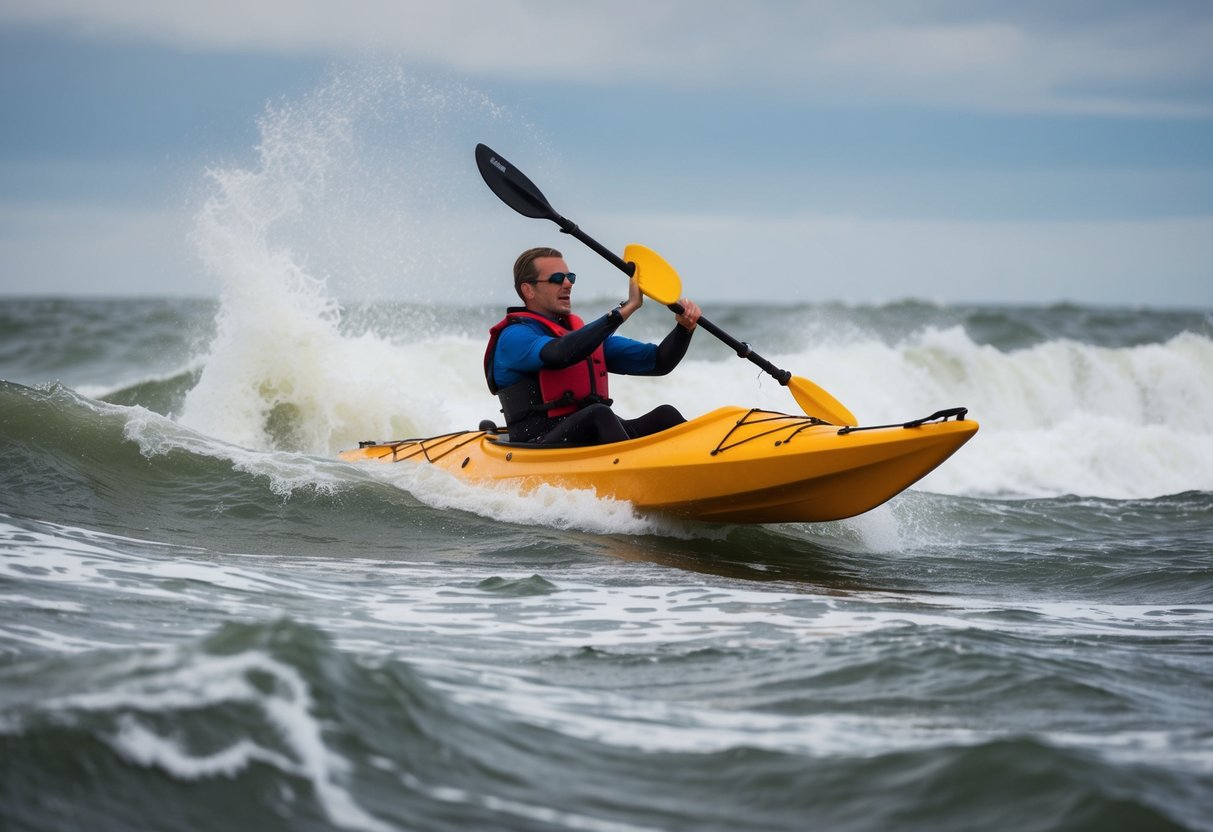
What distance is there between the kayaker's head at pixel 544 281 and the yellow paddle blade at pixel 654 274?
1.07 ft

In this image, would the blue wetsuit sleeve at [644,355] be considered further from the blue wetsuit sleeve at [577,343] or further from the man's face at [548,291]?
the blue wetsuit sleeve at [577,343]

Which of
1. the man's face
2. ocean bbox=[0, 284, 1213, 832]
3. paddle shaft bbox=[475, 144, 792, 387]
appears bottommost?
ocean bbox=[0, 284, 1213, 832]

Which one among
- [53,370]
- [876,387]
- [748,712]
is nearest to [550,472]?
[748,712]

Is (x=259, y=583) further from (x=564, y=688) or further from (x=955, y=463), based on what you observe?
(x=955, y=463)

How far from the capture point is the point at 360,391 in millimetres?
9930

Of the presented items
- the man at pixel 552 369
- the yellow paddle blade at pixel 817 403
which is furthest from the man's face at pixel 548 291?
the yellow paddle blade at pixel 817 403

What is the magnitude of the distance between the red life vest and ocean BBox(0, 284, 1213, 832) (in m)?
0.43

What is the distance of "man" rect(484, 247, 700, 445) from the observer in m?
6.04

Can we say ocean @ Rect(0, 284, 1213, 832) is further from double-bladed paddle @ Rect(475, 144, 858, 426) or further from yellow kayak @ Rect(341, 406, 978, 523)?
double-bladed paddle @ Rect(475, 144, 858, 426)

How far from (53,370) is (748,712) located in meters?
13.8

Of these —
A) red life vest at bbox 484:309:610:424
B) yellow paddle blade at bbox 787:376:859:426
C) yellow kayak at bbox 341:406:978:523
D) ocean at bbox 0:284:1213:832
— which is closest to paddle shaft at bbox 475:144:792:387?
yellow paddle blade at bbox 787:376:859:426

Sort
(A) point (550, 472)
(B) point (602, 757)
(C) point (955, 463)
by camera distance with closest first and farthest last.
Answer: (B) point (602, 757) → (A) point (550, 472) → (C) point (955, 463)

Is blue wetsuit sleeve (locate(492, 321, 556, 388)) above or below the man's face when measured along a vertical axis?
below

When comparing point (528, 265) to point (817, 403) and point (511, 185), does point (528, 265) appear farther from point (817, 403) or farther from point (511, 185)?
point (817, 403)
